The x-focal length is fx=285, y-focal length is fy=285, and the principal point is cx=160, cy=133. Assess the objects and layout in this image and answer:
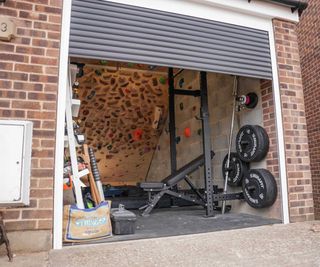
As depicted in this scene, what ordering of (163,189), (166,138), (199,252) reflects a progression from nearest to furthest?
(199,252) → (163,189) → (166,138)

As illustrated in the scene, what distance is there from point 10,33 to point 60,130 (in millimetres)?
908

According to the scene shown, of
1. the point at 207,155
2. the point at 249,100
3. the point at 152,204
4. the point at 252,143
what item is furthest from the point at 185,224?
the point at 249,100

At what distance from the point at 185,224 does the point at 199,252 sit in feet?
3.66

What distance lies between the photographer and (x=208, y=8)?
345 cm

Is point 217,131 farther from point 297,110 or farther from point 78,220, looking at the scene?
point 78,220

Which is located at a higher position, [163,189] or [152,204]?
[163,189]

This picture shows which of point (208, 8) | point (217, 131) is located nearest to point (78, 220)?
point (208, 8)

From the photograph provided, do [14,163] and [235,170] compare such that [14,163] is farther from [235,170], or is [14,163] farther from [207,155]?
[235,170]

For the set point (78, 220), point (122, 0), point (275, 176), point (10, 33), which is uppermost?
point (122, 0)

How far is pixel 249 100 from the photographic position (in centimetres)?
408

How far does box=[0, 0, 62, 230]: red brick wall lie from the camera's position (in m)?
2.33

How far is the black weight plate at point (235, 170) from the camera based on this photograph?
13.6 ft

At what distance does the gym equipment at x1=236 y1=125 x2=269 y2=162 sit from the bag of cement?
2137 mm

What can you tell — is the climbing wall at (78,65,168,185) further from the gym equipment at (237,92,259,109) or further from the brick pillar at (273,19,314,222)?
the brick pillar at (273,19,314,222)
